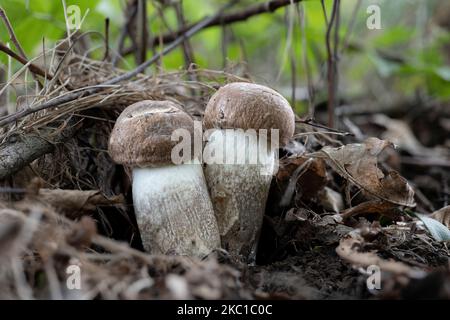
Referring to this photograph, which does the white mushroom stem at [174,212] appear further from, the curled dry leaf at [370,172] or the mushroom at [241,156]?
the curled dry leaf at [370,172]

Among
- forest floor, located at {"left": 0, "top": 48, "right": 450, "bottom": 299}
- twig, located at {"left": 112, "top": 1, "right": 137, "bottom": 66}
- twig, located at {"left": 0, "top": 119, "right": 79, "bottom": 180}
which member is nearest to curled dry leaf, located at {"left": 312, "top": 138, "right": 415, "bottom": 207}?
forest floor, located at {"left": 0, "top": 48, "right": 450, "bottom": 299}

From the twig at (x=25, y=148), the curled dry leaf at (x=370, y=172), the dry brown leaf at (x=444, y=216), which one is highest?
the twig at (x=25, y=148)

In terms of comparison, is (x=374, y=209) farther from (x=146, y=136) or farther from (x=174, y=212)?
(x=146, y=136)

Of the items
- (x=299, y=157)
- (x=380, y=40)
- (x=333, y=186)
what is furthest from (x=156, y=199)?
(x=380, y=40)

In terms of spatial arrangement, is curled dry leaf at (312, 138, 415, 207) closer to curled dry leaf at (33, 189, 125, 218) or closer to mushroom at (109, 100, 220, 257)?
mushroom at (109, 100, 220, 257)

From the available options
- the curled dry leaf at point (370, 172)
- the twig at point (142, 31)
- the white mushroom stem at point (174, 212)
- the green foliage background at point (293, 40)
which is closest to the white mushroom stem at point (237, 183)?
the white mushroom stem at point (174, 212)
